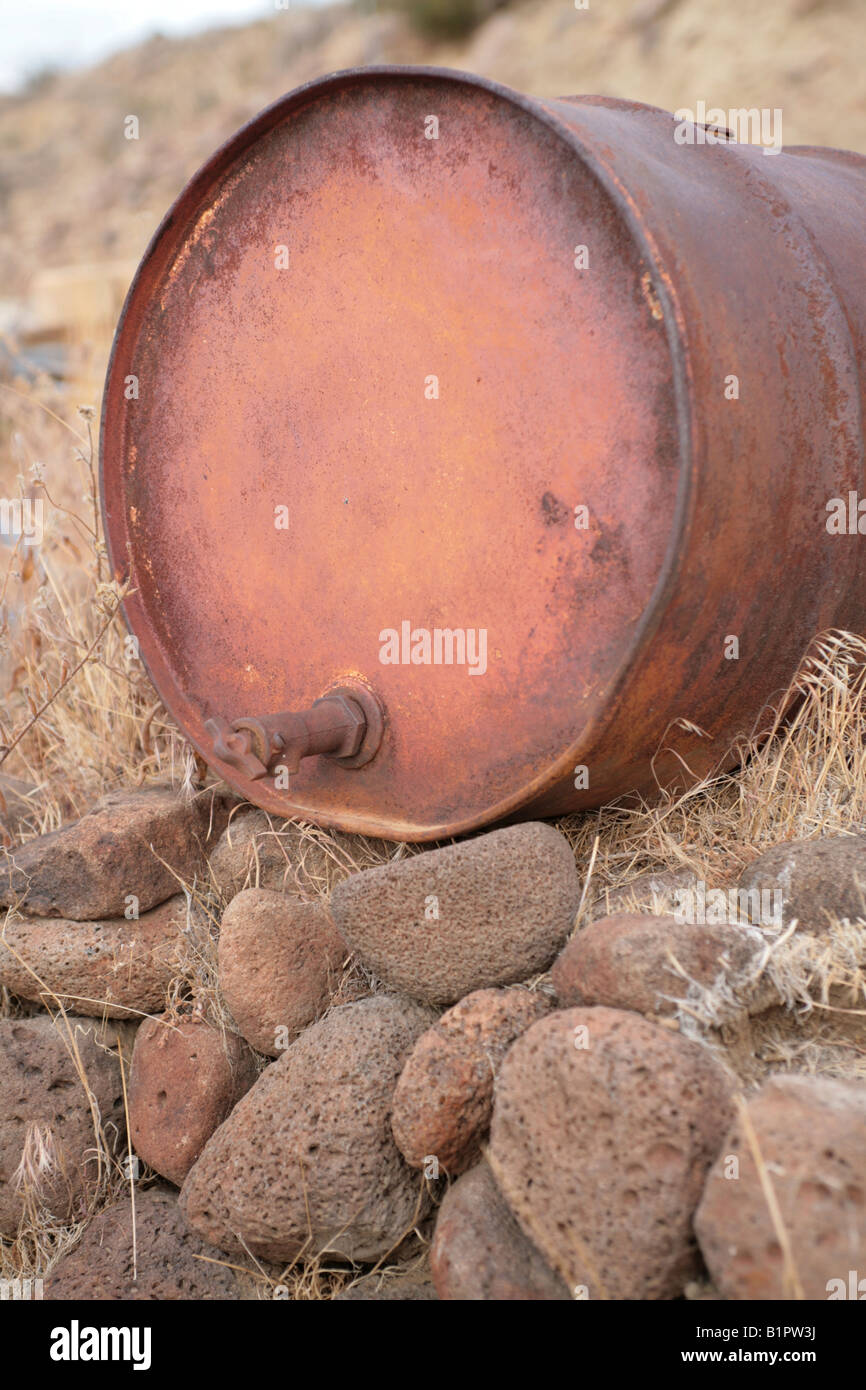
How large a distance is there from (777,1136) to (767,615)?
0.91m

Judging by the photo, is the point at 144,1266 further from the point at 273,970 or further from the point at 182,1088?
the point at 273,970

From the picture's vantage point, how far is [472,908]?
6.34 feet

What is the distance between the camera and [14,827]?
289 cm

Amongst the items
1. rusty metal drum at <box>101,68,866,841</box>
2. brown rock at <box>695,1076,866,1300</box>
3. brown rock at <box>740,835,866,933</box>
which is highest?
rusty metal drum at <box>101,68,866,841</box>

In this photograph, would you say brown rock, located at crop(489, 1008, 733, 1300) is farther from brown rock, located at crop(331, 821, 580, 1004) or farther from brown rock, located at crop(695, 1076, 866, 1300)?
brown rock, located at crop(331, 821, 580, 1004)

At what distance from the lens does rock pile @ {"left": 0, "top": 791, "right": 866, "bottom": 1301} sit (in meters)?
1.48

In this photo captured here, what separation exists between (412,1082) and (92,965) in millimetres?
892

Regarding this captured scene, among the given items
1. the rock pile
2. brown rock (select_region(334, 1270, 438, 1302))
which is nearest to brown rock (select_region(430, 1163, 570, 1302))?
the rock pile

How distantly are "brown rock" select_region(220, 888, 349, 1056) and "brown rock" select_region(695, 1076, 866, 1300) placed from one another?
0.94 meters

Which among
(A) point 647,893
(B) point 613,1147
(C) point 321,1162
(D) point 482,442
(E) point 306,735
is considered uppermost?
(D) point 482,442

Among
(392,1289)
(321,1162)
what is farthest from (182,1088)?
(392,1289)

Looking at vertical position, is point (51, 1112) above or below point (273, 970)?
below

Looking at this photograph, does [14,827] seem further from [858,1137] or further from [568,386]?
[858,1137]
